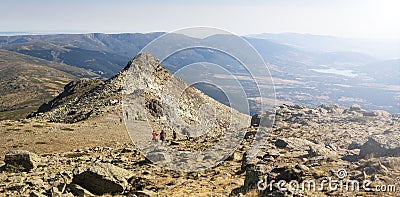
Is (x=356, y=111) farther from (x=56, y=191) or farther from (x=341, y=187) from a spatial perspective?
(x=56, y=191)

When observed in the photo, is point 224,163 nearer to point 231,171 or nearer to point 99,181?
point 231,171

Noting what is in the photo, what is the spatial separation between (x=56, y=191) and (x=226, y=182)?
927cm

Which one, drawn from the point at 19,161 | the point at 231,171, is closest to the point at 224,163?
the point at 231,171

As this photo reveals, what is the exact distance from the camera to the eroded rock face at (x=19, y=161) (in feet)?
78.2

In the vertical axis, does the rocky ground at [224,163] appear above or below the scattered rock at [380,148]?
below

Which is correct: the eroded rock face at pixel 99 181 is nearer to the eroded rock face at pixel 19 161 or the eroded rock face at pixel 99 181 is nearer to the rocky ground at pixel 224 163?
the rocky ground at pixel 224 163

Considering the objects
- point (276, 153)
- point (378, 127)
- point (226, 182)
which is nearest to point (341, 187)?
point (226, 182)

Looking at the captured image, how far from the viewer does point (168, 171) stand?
22297mm

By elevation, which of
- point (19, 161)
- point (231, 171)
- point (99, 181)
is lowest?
point (19, 161)

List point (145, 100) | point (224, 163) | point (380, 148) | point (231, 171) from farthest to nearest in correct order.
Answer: point (145, 100) → point (224, 163) → point (231, 171) → point (380, 148)

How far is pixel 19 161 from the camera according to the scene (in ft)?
79.8

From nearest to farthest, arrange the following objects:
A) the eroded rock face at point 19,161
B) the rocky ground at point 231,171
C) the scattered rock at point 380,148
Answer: the rocky ground at point 231,171 < the scattered rock at point 380,148 < the eroded rock face at point 19,161

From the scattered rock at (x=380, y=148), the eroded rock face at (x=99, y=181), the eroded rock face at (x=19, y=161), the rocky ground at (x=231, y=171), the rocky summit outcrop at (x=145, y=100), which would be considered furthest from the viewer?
the rocky summit outcrop at (x=145, y=100)

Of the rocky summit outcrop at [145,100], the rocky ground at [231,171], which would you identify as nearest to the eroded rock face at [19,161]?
the rocky ground at [231,171]
